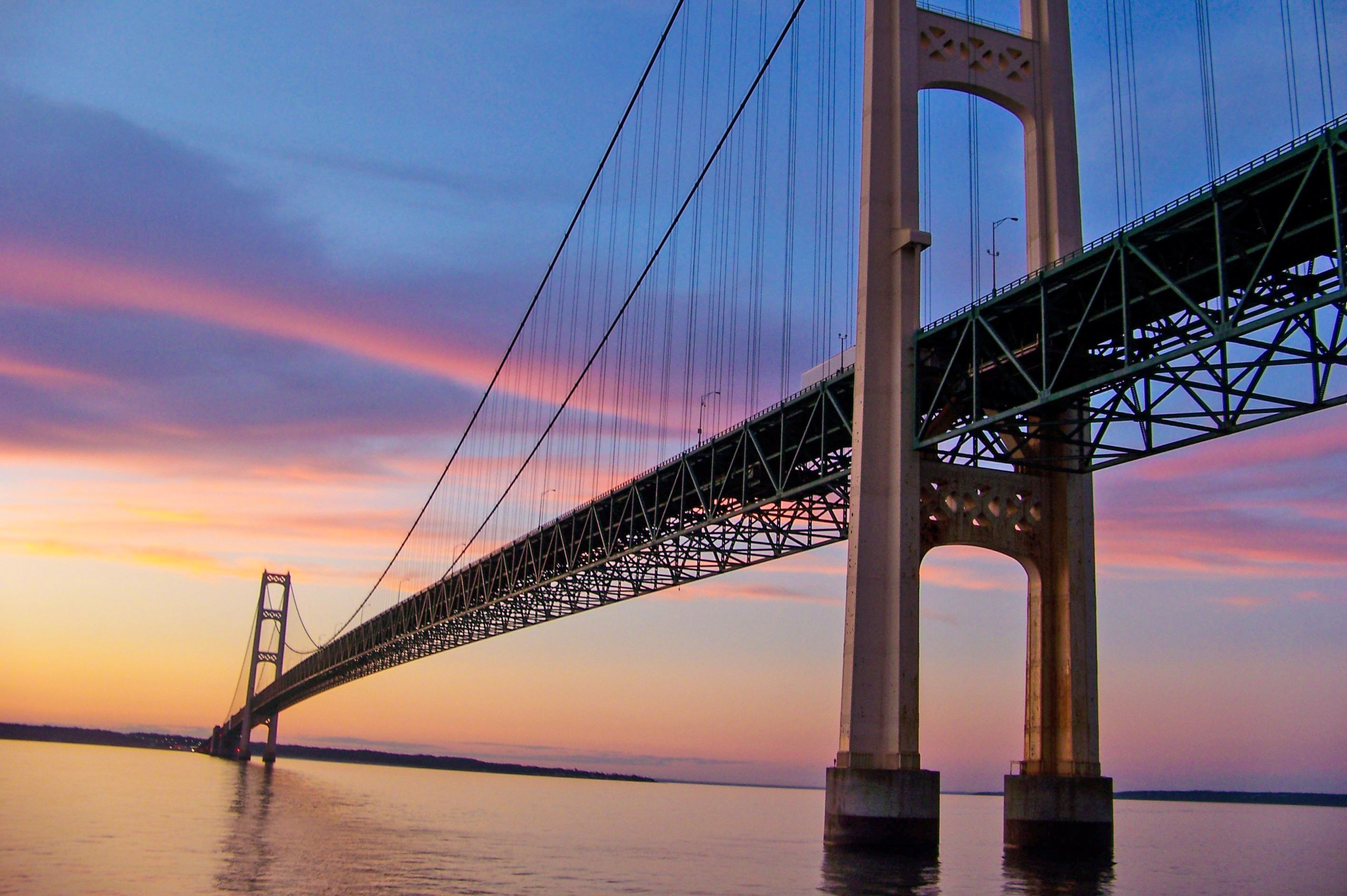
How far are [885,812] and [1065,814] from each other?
171 inches

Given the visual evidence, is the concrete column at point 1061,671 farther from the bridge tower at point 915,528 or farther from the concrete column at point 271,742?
the concrete column at point 271,742

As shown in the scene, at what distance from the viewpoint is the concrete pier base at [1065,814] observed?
26406 mm

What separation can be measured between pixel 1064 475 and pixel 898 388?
4487 mm

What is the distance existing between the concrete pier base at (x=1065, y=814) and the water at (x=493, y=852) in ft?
2.48

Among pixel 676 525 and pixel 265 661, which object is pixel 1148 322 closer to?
pixel 676 525

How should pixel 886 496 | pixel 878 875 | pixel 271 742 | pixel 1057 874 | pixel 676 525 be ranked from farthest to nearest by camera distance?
pixel 271 742 < pixel 676 525 < pixel 886 496 < pixel 1057 874 < pixel 878 875

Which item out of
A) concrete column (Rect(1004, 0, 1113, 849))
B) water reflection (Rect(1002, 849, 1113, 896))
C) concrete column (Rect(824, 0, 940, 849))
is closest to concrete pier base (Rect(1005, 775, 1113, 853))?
concrete column (Rect(1004, 0, 1113, 849))

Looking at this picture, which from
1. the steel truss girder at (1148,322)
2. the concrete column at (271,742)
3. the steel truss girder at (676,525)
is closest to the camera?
the steel truss girder at (1148,322)

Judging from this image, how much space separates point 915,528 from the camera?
2633 centimetres

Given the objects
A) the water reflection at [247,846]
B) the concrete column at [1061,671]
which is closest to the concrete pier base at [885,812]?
the concrete column at [1061,671]

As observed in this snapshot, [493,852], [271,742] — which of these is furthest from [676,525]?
[271,742]

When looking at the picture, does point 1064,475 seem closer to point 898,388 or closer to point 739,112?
point 898,388

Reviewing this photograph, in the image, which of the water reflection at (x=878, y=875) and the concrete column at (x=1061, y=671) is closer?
the water reflection at (x=878, y=875)

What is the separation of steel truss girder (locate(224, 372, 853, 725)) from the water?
9577 millimetres
